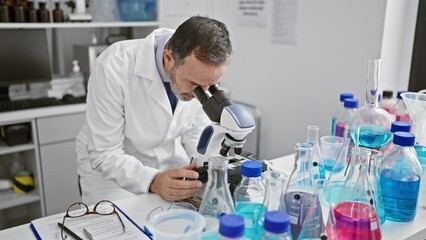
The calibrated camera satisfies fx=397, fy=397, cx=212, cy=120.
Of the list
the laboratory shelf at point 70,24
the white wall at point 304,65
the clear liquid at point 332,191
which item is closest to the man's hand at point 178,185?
the clear liquid at point 332,191

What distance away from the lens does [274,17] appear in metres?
2.47

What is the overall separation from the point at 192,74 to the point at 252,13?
145 centimetres

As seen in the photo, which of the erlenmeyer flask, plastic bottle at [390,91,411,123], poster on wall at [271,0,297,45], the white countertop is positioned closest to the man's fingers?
the erlenmeyer flask

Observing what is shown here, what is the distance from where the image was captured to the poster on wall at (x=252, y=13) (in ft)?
8.31

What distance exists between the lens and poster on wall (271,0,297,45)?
92.7 inches

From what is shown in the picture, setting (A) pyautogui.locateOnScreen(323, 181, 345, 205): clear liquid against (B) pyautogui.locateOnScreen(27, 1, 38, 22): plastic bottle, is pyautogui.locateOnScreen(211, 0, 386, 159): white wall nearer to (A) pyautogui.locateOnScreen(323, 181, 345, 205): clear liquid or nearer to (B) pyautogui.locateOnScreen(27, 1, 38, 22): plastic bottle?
(A) pyautogui.locateOnScreen(323, 181, 345, 205): clear liquid

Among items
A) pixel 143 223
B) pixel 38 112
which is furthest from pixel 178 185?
pixel 38 112

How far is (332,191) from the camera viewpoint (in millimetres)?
1121

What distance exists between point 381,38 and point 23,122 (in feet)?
6.43

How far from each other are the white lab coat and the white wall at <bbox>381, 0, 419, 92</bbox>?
41.7 inches

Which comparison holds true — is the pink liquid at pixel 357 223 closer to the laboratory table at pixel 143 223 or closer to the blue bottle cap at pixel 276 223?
the laboratory table at pixel 143 223

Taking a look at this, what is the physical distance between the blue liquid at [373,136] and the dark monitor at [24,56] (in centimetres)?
199

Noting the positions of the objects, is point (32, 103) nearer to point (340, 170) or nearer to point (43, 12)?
point (43, 12)

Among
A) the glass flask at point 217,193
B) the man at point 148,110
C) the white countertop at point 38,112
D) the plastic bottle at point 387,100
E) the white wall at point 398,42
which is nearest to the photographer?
the glass flask at point 217,193
